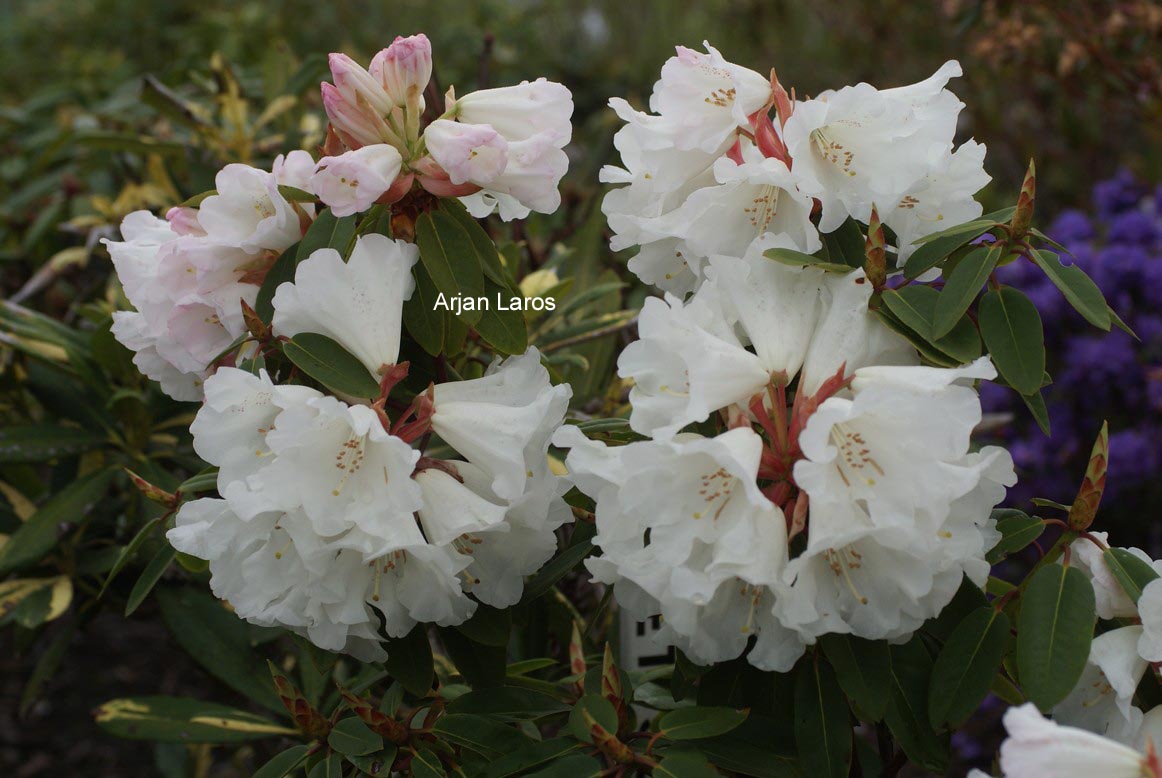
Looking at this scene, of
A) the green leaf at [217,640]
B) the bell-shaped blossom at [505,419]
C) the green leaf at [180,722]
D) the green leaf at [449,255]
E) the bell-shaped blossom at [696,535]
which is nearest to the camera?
the bell-shaped blossom at [696,535]

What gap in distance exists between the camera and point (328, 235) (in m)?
1.07

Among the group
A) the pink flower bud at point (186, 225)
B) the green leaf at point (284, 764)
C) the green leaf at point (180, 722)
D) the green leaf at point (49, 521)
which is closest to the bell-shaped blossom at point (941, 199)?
the pink flower bud at point (186, 225)

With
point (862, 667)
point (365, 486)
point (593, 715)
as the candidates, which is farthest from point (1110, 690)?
point (365, 486)

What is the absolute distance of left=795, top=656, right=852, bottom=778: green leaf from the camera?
101cm

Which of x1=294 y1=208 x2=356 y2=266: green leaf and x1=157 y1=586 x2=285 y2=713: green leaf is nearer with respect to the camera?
x1=294 y1=208 x2=356 y2=266: green leaf

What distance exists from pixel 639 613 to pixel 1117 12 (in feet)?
8.31

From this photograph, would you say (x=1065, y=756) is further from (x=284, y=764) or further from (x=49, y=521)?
(x=49, y=521)

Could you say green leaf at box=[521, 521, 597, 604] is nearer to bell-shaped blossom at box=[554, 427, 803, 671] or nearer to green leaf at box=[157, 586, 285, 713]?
bell-shaped blossom at box=[554, 427, 803, 671]

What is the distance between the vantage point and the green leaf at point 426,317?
110 cm

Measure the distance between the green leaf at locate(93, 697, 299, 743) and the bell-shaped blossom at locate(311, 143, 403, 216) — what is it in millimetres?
784

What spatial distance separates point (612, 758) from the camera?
101cm

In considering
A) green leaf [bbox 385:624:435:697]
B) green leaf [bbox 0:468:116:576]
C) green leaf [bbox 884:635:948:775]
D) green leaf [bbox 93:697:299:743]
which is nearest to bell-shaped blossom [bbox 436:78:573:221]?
green leaf [bbox 385:624:435:697]

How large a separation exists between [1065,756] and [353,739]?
2.15ft

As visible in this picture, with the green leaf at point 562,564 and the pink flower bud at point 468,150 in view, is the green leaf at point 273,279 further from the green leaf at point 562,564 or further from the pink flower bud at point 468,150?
the green leaf at point 562,564
